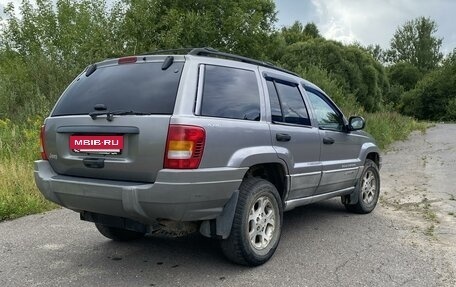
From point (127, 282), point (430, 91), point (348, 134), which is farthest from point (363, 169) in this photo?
point (430, 91)

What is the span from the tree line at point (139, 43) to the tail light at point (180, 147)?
9.46m

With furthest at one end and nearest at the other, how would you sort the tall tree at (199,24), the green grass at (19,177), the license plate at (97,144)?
the tall tree at (199,24)
the green grass at (19,177)
the license plate at (97,144)

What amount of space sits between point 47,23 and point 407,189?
2453 centimetres

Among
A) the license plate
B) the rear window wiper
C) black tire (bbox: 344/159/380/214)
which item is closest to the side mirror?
black tire (bbox: 344/159/380/214)

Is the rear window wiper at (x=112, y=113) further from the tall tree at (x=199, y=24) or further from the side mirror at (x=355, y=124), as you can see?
the tall tree at (x=199, y=24)

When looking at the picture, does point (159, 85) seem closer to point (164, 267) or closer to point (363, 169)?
point (164, 267)

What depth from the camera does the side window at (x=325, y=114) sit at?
17.3 ft

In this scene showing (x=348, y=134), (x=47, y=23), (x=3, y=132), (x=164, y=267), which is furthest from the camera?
(x=47, y=23)

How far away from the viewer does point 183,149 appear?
3.39m

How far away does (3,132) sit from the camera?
10070 mm

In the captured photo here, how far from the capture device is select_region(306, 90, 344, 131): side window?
5286 mm

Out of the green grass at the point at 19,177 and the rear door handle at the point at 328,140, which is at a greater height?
the rear door handle at the point at 328,140

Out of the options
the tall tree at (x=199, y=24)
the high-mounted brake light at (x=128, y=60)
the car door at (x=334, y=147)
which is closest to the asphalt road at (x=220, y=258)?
the car door at (x=334, y=147)

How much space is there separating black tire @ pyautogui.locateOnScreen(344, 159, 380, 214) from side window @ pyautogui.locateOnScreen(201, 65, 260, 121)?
8.67 feet
